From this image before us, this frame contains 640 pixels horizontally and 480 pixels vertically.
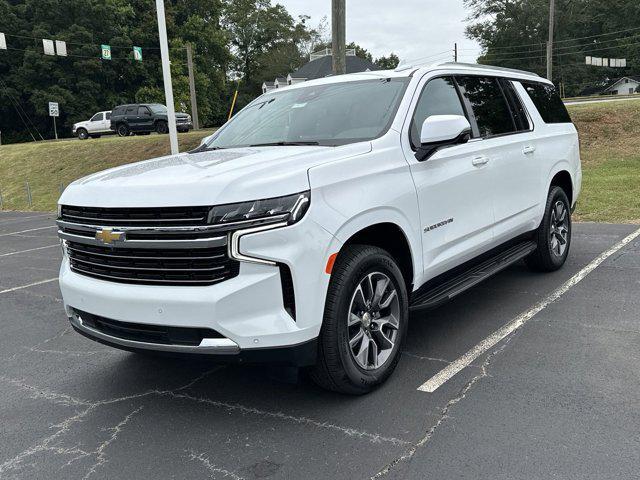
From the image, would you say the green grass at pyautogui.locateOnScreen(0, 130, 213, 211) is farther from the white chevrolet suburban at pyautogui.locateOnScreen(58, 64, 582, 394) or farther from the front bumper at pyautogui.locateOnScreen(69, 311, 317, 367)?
the front bumper at pyautogui.locateOnScreen(69, 311, 317, 367)

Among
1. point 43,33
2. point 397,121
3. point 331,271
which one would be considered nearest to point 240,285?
point 331,271

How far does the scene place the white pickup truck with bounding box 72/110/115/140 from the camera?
32.7m

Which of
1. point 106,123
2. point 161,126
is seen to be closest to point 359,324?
point 161,126

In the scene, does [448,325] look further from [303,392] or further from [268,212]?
[268,212]

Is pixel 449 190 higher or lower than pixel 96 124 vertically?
lower

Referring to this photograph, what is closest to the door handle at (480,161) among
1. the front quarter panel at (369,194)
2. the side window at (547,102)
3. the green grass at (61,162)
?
the front quarter panel at (369,194)

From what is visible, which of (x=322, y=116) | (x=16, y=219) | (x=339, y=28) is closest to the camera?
(x=322, y=116)

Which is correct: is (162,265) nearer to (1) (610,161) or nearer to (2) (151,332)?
(2) (151,332)

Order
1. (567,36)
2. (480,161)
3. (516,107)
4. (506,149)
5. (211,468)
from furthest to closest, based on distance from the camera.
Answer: (567,36) < (516,107) < (506,149) < (480,161) < (211,468)

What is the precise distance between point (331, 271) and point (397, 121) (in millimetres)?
1313

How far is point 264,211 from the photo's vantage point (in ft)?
9.62

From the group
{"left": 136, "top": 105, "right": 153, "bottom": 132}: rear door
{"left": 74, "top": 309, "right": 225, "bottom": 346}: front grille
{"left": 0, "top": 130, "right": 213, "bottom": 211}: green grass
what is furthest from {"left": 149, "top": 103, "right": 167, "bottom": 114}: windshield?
{"left": 74, "top": 309, "right": 225, "bottom": 346}: front grille

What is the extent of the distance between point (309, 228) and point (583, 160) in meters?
12.6

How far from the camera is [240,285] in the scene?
2.90 m
